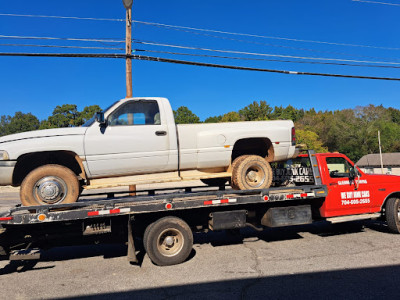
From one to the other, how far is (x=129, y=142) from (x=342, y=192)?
15.5ft

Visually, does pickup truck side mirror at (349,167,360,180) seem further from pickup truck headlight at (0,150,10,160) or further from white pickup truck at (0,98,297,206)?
pickup truck headlight at (0,150,10,160)

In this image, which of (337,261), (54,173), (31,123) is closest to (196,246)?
(337,261)

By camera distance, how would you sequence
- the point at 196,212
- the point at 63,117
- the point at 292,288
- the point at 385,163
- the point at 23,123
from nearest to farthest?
1. the point at 292,288
2. the point at 196,212
3. the point at 63,117
4. the point at 385,163
5. the point at 23,123

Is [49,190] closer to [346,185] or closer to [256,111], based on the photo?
[346,185]

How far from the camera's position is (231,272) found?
468cm

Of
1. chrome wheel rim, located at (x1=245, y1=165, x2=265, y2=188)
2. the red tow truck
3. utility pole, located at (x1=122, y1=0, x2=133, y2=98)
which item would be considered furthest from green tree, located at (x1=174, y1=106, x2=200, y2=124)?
chrome wheel rim, located at (x1=245, y1=165, x2=265, y2=188)

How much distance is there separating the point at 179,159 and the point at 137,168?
81 cm

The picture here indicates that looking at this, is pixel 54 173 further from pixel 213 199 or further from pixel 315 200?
pixel 315 200

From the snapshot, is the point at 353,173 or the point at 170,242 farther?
the point at 353,173

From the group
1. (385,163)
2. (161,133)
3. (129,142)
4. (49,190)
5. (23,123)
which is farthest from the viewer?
(23,123)

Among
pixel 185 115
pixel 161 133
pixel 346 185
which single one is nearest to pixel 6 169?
pixel 161 133

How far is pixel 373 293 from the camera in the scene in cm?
382

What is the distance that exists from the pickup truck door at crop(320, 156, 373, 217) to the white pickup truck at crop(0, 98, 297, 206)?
3.61 ft

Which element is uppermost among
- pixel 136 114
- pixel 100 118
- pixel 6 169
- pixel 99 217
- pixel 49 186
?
pixel 136 114
